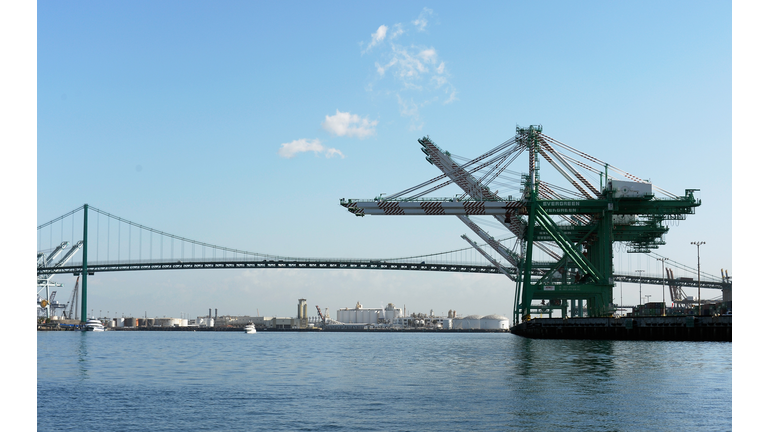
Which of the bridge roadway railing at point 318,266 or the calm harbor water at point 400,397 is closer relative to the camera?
the calm harbor water at point 400,397

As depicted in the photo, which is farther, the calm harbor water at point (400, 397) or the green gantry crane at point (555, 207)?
the green gantry crane at point (555, 207)

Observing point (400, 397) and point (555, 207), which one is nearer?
point (400, 397)

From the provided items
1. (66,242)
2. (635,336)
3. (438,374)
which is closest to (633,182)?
(635,336)

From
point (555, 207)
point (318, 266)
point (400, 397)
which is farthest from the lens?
point (318, 266)

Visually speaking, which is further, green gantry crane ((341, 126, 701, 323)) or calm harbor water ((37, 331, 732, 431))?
green gantry crane ((341, 126, 701, 323))

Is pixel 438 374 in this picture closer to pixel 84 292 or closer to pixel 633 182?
pixel 633 182

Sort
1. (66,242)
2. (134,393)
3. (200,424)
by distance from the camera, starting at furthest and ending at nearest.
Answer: (66,242)
(134,393)
(200,424)

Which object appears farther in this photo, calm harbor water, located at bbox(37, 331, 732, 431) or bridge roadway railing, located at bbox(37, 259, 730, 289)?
bridge roadway railing, located at bbox(37, 259, 730, 289)

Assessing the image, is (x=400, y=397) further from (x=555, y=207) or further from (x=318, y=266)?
(x=318, y=266)

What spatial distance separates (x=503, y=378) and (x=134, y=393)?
14.0m

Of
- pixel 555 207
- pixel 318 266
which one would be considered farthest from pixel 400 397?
pixel 318 266

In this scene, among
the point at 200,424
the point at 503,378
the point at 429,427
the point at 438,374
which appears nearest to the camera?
the point at 429,427

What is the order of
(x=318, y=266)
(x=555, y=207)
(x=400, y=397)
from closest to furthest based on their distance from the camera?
(x=400, y=397)
(x=555, y=207)
(x=318, y=266)
